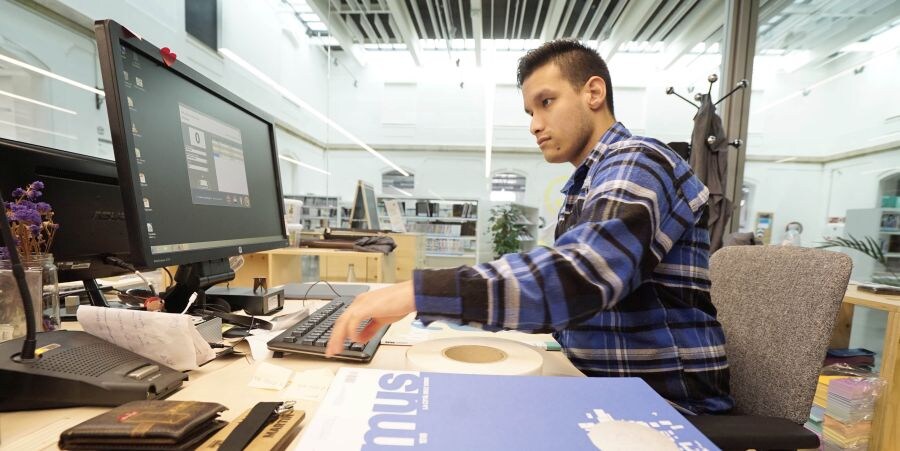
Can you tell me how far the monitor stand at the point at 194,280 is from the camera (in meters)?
0.82

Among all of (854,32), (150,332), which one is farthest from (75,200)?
(854,32)

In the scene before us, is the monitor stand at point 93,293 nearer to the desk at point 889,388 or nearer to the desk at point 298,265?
the desk at point 298,265

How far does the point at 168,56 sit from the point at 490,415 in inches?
31.9

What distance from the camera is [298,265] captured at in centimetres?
267

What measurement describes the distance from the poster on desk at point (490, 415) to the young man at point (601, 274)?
0.09 meters

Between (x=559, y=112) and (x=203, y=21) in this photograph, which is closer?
(x=559, y=112)

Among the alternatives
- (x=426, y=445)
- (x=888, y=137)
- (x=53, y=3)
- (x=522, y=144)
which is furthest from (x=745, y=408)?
(x=522, y=144)

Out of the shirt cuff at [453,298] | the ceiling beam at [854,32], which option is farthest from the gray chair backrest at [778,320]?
the ceiling beam at [854,32]

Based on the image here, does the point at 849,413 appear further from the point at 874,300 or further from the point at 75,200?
the point at 75,200

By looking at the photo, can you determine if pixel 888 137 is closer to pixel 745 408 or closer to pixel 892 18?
pixel 892 18

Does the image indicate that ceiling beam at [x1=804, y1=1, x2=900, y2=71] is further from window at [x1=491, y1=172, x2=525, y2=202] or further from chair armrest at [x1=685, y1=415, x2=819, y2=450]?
window at [x1=491, y1=172, x2=525, y2=202]

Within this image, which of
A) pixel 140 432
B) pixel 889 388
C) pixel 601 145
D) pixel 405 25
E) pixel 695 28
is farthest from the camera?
pixel 405 25

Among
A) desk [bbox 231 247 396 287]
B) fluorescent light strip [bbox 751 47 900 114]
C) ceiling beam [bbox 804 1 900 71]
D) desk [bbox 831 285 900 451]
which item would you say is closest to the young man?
desk [bbox 831 285 900 451]

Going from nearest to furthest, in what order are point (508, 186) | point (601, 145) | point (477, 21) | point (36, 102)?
point (601, 145)
point (36, 102)
point (477, 21)
point (508, 186)
